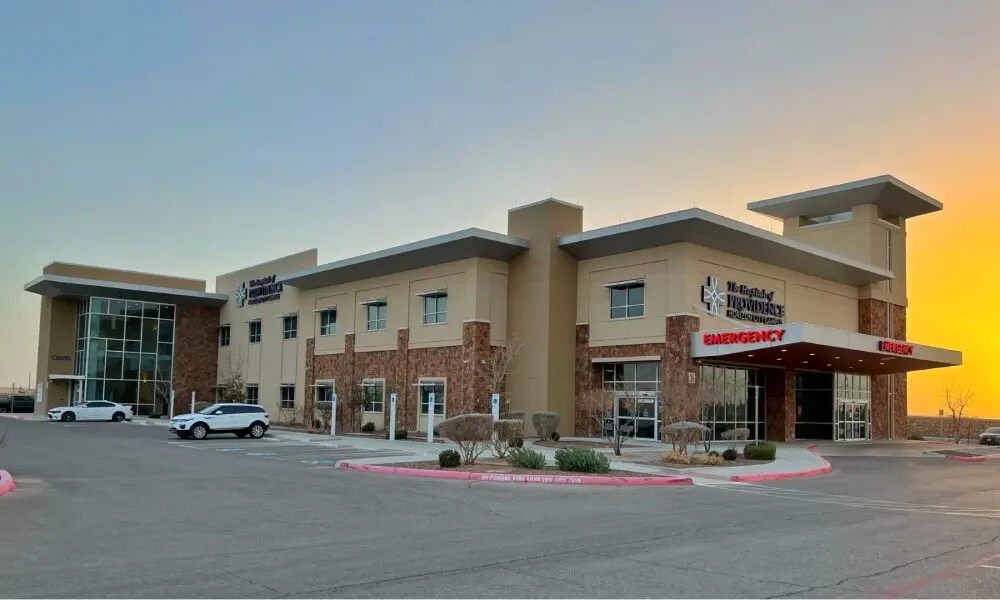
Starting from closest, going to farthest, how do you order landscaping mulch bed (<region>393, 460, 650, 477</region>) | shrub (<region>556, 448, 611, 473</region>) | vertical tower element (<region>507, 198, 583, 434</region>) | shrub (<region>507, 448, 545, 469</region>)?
landscaping mulch bed (<region>393, 460, 650, 477</region>) < shrub (<region>556, 448, 611, 473</region>) < shrub (<region>507, 448, 545, 469</region>) < vertical tower element (<region>507, 198, 583, 434</region>)

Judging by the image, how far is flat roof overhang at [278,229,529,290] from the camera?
128 feet

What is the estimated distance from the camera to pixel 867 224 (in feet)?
156

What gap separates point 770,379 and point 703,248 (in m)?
9.07

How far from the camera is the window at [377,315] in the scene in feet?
152

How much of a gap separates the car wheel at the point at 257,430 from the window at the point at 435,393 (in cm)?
798

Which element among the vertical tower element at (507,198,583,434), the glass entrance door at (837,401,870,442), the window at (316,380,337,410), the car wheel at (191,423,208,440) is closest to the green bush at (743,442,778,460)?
the vertical tower element at (507,198,583,434)

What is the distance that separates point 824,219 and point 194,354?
46.1m

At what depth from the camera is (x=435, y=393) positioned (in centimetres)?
4222

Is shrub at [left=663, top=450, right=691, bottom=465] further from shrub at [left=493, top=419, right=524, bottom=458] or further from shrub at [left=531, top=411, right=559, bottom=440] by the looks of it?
shrub at [left=531, top=411, right=559, bottom=440]

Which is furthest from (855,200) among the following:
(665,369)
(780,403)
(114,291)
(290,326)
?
(114,291)

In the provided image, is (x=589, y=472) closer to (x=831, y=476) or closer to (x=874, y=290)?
(x=831, y=476)

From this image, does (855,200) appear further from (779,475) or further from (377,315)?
(779,475)

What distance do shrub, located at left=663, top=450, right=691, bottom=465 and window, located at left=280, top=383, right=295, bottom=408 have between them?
34514mm

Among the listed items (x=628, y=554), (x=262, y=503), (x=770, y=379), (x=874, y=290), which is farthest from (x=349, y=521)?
(x=874, y=290)
